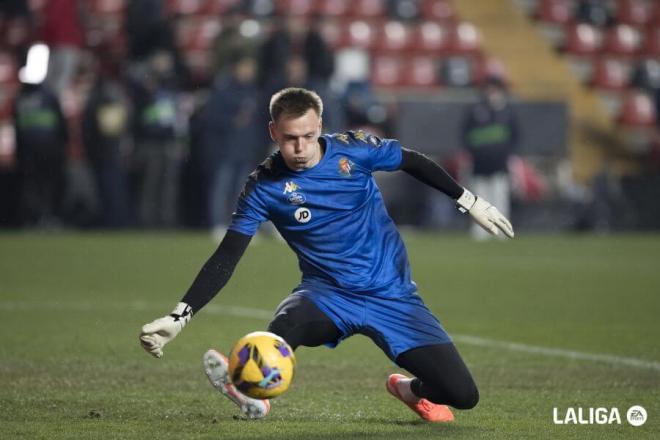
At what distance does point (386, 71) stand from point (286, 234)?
1844 cm

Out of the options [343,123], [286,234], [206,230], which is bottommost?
[206,230]

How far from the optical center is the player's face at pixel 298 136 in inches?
230

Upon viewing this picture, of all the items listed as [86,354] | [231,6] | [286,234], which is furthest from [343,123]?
[286,234]

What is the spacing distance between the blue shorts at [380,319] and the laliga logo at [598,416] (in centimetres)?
70

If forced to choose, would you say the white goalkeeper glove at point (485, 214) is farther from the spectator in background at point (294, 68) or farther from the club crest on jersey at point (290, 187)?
the spectator in background at point (294, 68)

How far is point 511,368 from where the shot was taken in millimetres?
8141

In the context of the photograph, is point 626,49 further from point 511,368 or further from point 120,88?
point 511,368

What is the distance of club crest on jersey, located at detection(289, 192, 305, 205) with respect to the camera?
6145 mm

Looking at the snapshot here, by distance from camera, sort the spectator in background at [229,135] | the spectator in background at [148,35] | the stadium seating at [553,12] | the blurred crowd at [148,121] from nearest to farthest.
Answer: the spectator in background at [229,135], the blurred crowd at [148,121], the spectator in background at [148,35], the stadium seating at [553,12]

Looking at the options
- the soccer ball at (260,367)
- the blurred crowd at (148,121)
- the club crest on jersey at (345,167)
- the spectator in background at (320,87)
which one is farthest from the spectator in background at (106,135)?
the soccer ball at (260,367)

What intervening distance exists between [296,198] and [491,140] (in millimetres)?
14537

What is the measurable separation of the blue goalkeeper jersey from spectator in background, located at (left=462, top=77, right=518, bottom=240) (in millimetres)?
14152

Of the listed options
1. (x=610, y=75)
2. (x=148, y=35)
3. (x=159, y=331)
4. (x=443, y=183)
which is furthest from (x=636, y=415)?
(x=610, y=75)

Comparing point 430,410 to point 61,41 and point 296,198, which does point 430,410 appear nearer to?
point 296,198
